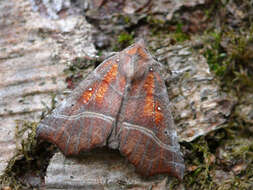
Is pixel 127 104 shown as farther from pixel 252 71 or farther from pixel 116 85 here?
pixel 252 71

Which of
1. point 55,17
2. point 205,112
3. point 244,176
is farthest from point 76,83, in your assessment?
point 244,176

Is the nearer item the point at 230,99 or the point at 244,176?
the point at 244,176

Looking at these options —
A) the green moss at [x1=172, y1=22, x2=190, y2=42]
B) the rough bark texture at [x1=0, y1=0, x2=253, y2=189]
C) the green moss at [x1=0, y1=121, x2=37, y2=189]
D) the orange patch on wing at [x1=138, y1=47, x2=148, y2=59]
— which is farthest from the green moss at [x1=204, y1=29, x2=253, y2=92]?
the green moss at [x1=0, y1=121, x2=37, y2=189]

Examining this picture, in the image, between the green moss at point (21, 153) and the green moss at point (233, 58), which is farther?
the green moss at point (233, 58)

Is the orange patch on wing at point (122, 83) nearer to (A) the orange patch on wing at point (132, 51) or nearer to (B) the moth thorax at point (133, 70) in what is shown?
(B) the moth thorax at point (133, 70)

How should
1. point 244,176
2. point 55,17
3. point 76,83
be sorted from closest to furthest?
1. point 244,176
2. point 76,83
3. point 55,17

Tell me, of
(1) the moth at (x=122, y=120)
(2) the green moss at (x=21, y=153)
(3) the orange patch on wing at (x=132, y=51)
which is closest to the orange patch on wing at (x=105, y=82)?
(1) the moth at (x=122, y=120)

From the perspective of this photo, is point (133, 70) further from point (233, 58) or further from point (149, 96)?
point (233, 58)

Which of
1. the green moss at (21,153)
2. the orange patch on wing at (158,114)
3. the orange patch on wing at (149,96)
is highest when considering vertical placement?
the orange patch on wing at (149,96)

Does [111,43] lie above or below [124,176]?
above
